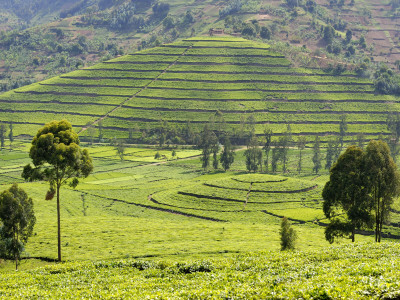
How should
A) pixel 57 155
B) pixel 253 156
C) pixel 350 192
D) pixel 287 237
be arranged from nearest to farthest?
pixel 57 155, pixel 350 192, pixel 287 237, pixel 253 156

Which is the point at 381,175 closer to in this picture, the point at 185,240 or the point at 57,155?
the point at 185,240

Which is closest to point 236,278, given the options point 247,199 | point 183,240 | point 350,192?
point 350,192

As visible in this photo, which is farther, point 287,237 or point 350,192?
point 287,237

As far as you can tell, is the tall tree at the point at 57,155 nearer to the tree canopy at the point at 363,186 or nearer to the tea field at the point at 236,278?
the tea field at the point at 236,278

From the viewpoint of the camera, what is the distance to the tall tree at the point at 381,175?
55688 millimetres

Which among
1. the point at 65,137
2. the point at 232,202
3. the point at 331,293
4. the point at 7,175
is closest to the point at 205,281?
the point at 331,293

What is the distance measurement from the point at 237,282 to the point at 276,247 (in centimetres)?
4005

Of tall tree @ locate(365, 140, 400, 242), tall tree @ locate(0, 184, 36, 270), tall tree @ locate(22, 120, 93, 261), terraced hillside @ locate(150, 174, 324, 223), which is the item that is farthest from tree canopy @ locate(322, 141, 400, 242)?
tall tree @ locate(0, 184, 36, 270)

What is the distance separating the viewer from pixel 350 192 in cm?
5872

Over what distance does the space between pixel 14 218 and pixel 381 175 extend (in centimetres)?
4681

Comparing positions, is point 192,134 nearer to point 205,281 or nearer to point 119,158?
point 119,158

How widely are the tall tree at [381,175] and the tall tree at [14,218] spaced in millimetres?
44717

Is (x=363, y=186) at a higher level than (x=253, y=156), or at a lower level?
higher

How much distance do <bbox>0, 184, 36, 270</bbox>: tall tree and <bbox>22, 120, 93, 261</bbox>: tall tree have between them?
311 centimetres
